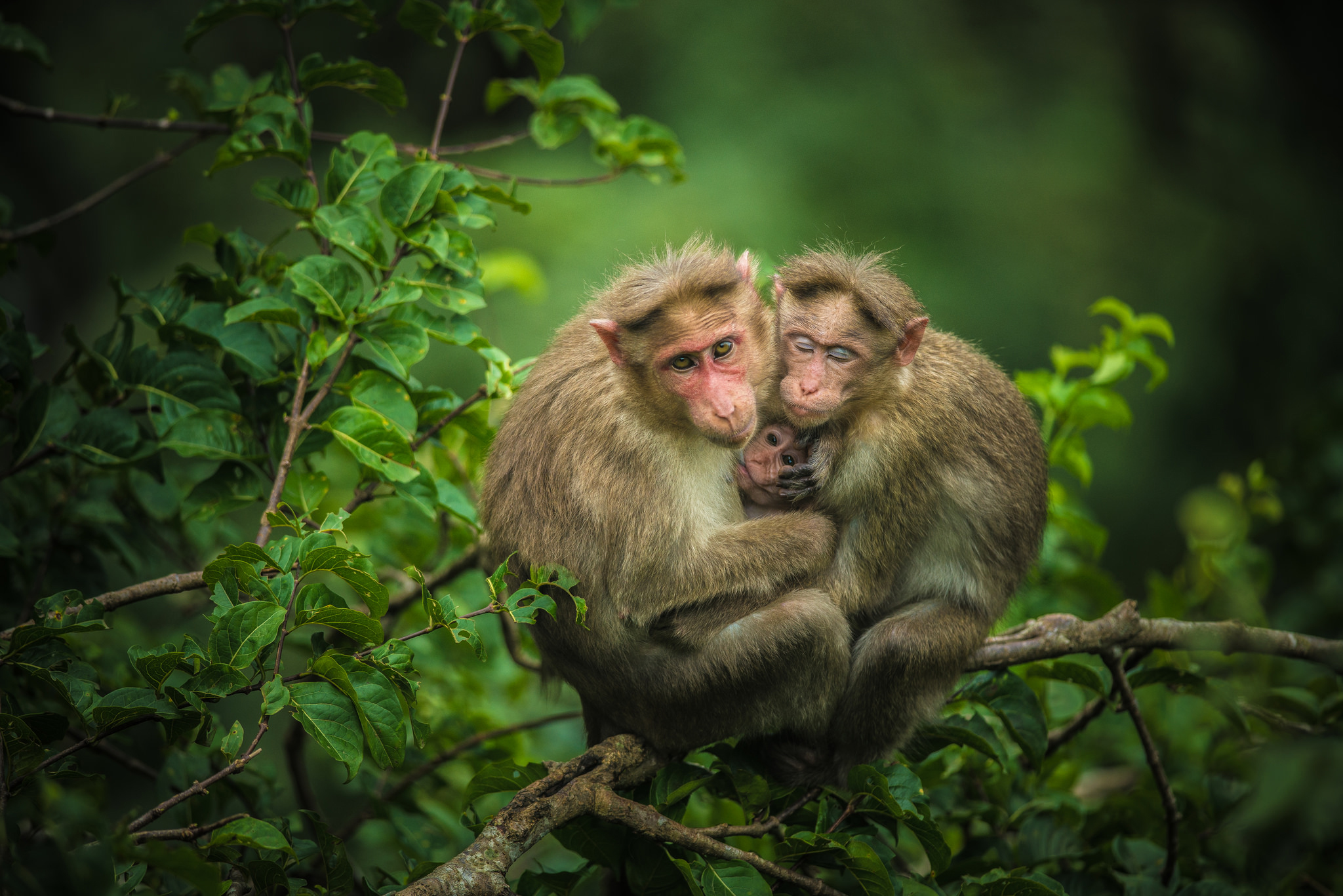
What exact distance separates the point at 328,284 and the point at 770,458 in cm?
191

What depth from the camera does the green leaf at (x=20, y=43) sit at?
11.8ft

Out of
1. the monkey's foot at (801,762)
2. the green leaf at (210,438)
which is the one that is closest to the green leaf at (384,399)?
the green leaf at (210,438)

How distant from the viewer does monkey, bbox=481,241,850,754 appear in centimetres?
348

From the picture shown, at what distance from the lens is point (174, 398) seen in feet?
10.7

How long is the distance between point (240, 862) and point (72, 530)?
7.20ft

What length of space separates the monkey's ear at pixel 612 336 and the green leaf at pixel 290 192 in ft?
3.71

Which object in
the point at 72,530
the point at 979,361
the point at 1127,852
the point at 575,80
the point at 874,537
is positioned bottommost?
the point at 1127,852

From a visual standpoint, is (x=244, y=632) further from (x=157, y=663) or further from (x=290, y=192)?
(x=290, y=192)

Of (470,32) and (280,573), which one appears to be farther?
(470,32)

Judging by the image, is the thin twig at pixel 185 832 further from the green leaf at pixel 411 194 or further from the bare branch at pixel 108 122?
the bare branch at pixel 108 122

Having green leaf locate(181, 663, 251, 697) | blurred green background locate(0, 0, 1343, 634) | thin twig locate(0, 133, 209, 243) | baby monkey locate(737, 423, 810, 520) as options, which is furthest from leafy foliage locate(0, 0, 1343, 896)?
blurred green background locate(0, 0, 1343, 634)

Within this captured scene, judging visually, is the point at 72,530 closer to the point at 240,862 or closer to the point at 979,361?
the point at 240,862

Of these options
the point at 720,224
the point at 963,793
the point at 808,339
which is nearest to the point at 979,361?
the point at 808,339

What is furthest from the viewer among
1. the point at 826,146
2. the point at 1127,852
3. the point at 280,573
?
the point at 826,146
